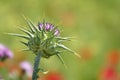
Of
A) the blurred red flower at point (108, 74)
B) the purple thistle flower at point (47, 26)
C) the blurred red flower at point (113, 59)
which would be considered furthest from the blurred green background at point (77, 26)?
the purple thistle flower at point (47, 26)

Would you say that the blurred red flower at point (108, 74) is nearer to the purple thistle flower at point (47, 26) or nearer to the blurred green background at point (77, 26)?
the blurred green background at point (77, 26)

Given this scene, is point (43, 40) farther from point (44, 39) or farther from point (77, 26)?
point (77, 26)

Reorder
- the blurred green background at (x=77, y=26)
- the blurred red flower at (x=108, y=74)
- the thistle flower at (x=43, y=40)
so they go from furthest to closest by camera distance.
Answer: the blurred green background at (x=77, y=26) < the blurred red flower at (x=108, y=74) < the thistle flower at (x=43, y=40)

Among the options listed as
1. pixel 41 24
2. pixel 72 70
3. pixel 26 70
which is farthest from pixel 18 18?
pixel 41 24

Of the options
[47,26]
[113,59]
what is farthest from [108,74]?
[47,26]

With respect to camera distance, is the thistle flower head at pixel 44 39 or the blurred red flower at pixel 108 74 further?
the blurred red flower at pixel 108 74

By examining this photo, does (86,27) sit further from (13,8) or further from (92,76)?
(92,76)
